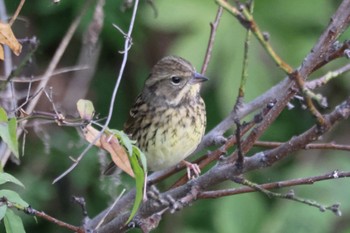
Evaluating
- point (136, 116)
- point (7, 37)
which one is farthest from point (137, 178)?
point (136, 116)

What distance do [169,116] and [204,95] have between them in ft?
3.50

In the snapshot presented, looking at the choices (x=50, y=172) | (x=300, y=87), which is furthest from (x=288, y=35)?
(x=300, y=87)

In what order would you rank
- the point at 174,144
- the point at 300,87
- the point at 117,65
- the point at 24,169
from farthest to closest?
the point at 117,65, the point at 24,169, the point at 174,144, the point at 300,87

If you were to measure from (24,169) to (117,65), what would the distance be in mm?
916

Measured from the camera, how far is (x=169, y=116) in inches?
157

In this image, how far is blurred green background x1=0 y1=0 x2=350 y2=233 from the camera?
4.47 meters

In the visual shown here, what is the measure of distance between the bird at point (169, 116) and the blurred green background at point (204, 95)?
0.25 meters

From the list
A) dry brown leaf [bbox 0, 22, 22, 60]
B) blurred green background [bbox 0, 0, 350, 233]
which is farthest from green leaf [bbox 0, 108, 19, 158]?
blurred green background [bbox 0, 0, 350, 233]

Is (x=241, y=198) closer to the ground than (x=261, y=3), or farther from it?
closer to the ground

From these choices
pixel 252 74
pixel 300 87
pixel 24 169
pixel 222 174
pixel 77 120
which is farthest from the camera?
pixel 24 169

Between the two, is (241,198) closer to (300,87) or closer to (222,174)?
(222,174)

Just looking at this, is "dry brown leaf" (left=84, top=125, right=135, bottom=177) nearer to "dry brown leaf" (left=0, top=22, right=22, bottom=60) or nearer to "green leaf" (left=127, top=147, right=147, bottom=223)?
"green leaf" (left=127, top=147, right=147, bottom=223)

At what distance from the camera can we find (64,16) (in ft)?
17.1

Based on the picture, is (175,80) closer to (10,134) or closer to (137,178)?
(137,178)
